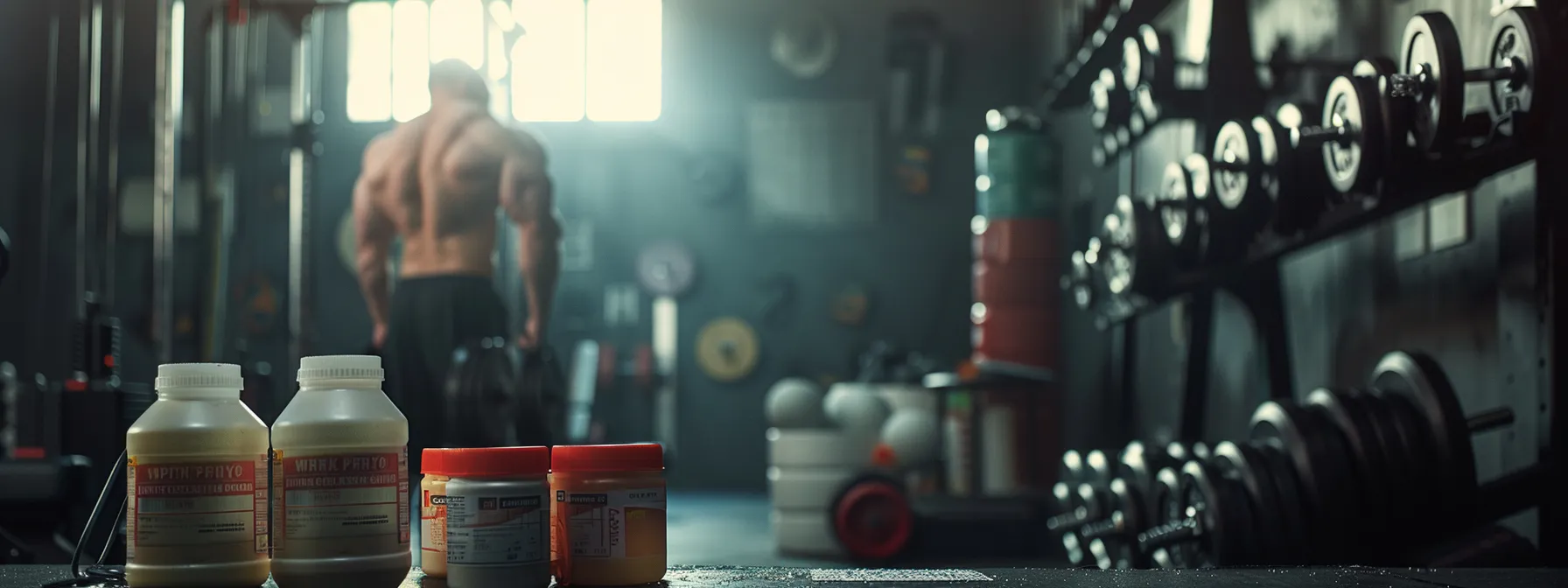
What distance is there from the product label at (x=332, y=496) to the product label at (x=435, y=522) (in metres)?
0.04

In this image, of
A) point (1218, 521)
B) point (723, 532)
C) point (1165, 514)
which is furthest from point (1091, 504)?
point (723, 532)

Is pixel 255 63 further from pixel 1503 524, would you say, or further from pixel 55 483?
pixel 1503 524

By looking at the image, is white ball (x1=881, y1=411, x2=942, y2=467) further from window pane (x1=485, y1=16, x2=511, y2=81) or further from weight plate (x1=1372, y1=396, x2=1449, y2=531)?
window pane (x1=485, y1=16, x2=511, y2=81)

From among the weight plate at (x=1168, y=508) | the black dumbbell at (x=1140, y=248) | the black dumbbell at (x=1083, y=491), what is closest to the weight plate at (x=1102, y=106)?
the black dumbbell at (x=1140, y=248)

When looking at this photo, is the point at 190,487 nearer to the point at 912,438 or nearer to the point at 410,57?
the point at 912,438

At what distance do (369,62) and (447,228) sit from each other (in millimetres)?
4855

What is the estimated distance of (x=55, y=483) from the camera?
7.51 feet

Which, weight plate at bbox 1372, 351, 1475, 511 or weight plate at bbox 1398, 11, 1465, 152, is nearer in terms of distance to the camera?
weight plate at bbox 1398, 11, 1465, 152

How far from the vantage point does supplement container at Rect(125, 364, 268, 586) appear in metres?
1.00

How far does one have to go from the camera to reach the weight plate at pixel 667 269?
27.9 ft

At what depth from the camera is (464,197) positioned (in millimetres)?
4250

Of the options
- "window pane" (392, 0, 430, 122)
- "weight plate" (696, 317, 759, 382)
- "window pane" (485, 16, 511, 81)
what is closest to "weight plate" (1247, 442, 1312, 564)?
"window pane" (485, 16, 511, 81)

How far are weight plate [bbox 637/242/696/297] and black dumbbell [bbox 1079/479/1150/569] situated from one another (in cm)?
533

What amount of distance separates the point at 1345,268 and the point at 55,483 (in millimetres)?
2739
